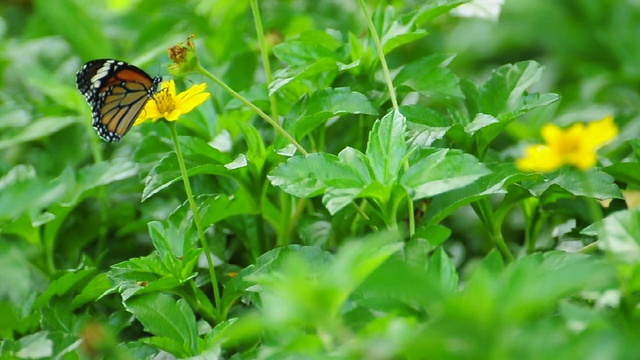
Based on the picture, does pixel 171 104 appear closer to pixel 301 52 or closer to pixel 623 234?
pixel 301 52

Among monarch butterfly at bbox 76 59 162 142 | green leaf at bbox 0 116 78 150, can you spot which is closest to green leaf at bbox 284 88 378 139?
monarch butterfly at bbox 76 59 162 142

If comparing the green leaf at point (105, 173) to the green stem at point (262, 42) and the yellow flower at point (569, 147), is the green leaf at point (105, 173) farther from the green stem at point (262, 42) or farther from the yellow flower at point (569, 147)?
the yellow flower at point (569, 147)

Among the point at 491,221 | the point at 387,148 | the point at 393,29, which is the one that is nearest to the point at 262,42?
the point at 393,29

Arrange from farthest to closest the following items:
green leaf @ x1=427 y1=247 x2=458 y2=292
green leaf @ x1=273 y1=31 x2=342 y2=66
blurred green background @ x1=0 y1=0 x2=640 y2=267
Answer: blurred green background @ x1=0 y1=0 x2=640 y2=267, green leaf @ x1=273 y1=31 x2=342 y2=66, green leaf @ x1=427 y1=247 x2=458 y2=292

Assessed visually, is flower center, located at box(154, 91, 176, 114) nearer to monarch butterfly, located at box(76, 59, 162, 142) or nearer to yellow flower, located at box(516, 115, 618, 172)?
monarch butterfly, located at box(76, 59, 162, 142)

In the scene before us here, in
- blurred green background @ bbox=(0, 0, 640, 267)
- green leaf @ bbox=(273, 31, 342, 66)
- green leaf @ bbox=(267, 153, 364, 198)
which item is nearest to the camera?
green leaf @ bbox=(267, 153, 364, 198)

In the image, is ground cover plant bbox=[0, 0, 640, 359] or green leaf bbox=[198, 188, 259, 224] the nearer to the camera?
ground cover plant bbox=[0, 0, 640, 359]
